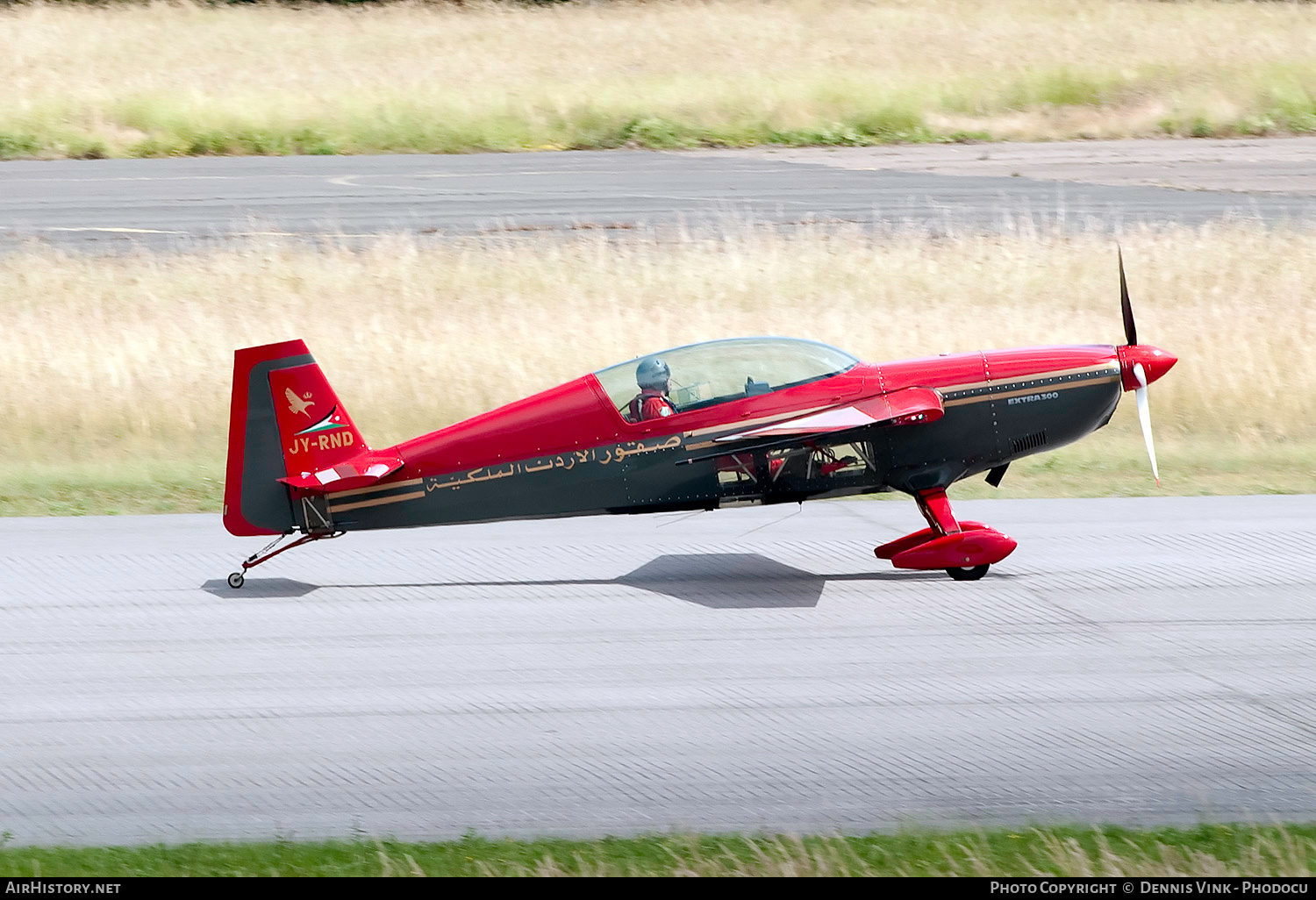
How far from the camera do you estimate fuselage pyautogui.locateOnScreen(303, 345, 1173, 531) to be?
10.6 meters

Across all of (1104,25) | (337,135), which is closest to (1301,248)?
(337,135)

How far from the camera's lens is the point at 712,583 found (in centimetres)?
1088

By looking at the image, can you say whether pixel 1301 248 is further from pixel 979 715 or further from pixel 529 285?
pixel 979 715

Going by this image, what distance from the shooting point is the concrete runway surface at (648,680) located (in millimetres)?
6859

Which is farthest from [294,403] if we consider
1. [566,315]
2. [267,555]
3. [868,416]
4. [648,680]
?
[566,315]

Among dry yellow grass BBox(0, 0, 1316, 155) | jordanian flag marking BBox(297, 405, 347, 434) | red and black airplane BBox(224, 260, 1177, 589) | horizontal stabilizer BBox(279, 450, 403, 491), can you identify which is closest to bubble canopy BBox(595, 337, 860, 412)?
red and black airplane BBox(224, 260, 1177, 589)

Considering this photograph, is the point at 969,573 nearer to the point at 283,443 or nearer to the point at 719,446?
the point at 719,446

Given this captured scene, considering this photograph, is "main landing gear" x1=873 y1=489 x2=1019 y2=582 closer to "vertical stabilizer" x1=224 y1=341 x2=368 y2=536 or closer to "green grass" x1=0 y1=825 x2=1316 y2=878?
"vertical stabilizer" x1=224 y1=341 x2=368 y2=536

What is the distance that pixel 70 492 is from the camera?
14.6 metres

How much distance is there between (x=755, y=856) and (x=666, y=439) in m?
5.07

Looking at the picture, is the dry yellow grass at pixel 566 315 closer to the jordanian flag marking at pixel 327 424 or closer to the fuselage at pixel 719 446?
the jordanian flag marking at pixel 327 424

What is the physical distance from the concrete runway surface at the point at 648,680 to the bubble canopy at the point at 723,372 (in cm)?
142

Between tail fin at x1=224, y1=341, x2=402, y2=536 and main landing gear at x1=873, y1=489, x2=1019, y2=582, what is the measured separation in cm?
387

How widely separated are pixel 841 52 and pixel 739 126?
11.4m
